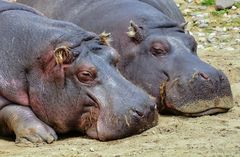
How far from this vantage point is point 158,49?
→ 725 centimetres

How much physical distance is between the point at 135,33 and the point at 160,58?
0.35 meters

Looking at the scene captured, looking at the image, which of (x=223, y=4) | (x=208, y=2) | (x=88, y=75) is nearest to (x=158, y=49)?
(x=88, y=75)

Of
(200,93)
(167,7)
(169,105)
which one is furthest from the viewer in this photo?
(167,7)

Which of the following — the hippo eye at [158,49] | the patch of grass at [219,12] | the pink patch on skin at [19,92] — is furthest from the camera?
the patch of grass at [219,12]

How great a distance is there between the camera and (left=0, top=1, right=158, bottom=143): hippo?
20.0 feet

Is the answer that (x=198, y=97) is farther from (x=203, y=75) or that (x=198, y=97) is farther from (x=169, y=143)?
(x=169, y=143)

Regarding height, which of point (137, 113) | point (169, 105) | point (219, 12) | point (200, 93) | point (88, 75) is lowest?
point (219, 12)

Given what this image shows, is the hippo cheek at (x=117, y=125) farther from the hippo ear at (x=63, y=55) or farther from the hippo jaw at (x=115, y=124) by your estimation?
the hippo ear at (x=63, y=55)

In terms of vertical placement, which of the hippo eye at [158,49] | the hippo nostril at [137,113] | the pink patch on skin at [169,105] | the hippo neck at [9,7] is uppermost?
the hippo neck at [9,7]

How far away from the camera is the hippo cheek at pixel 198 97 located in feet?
22.6

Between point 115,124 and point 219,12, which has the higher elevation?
point 115,124

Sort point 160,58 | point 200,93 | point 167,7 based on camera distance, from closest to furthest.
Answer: point 200,93 → point 160,58 → point 167,7

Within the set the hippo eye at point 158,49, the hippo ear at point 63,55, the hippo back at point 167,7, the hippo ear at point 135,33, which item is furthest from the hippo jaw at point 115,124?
the hippo back at point 167,7

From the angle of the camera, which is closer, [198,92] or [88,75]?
[88,75]
